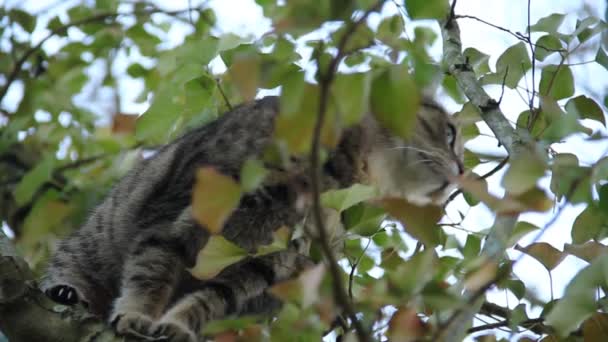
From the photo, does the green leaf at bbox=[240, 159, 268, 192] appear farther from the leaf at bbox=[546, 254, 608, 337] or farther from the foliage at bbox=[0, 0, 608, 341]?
the leaf at bbox=[546, 254, 608, 337]

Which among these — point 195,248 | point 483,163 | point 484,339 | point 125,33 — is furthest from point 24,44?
point 484,339

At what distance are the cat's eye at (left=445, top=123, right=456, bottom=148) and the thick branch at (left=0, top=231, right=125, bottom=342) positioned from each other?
182 cm

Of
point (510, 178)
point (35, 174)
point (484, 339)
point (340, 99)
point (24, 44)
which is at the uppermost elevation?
point (340, 99)

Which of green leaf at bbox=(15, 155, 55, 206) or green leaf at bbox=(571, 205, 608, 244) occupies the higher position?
green leaf at bbox=(571, 205, 608, 244)

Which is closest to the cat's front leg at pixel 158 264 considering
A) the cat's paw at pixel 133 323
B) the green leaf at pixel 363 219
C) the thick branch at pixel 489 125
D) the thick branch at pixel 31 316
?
the cat's paw at pixel 133 323

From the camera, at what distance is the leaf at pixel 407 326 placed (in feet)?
5.70

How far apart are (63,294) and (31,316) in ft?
2.66

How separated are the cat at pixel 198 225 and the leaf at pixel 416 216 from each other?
114 cm

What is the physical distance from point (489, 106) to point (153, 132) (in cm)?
123

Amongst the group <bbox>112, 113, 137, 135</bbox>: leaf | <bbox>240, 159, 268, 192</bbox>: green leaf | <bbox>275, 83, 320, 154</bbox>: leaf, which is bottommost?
<bbox>112, 113, 137, 135</bbox>: leaf

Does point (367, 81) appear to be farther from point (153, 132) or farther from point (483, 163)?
point (153, 132)

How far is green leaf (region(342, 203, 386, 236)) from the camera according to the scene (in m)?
2.46

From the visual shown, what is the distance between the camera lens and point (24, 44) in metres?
5.26

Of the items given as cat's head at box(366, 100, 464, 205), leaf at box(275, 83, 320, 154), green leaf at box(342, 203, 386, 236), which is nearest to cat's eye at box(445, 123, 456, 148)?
cat's head at box(366, 100, 464, 205)
